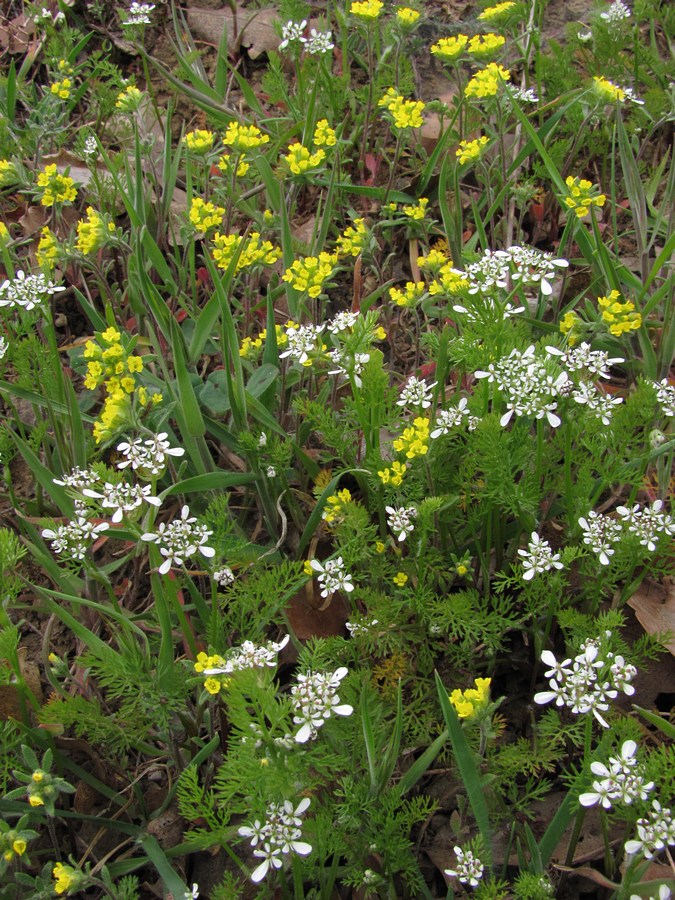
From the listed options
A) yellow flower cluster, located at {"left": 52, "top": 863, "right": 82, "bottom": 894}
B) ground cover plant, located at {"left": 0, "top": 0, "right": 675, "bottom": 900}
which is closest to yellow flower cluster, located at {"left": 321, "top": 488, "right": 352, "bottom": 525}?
ground cover plant, located at {"left": 0, "top": 0, "right": 675, "bottom": 900}

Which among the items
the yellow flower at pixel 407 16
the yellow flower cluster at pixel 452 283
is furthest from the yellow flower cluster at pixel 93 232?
the yellow flower at pixel 407 16

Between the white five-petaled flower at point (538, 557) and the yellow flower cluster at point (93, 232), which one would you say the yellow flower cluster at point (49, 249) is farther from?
the white five-petaled flower at point (538, 557)

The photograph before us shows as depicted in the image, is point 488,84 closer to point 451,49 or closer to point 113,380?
point 451,49

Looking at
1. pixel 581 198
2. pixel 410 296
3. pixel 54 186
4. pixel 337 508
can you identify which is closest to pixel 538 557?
pixel 337 508

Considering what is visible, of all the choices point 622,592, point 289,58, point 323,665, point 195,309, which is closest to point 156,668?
point 323,665

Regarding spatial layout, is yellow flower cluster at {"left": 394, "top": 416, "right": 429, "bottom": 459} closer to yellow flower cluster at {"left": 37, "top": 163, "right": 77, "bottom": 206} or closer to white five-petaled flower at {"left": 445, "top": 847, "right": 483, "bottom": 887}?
white five-petaled flower at {"left": 445, "top": 847, "right": 483, "bottom": 887}

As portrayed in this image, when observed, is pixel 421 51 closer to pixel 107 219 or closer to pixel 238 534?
pixel 107 219
